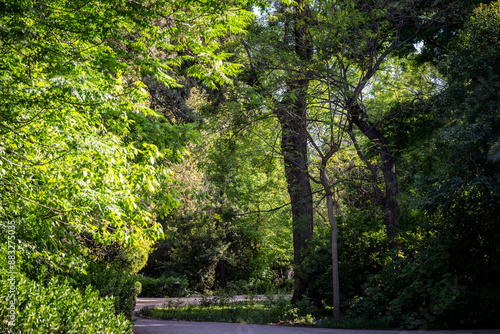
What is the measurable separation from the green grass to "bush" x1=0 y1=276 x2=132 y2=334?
5.24m

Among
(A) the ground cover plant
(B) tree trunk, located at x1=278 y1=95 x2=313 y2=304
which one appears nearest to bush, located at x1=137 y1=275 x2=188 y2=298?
(A) the ground cover plant

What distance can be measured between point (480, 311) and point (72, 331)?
23.8 ft

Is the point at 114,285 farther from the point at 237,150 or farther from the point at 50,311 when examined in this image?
the point at 237,150

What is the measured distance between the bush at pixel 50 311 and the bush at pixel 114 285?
71.3 inches

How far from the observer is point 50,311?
14.4 feet

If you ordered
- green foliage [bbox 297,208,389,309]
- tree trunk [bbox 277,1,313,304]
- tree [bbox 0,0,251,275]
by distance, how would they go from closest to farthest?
tree [bbox 0,0,251,275], tree trunk [bbox 277,1,313,304], green foliage [bbox 297,208,389,309]

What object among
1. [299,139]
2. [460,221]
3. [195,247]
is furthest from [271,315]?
[195,247]

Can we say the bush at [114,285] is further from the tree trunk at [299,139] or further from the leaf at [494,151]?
the leaf at [494,151]

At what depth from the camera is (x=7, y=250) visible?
5.37m

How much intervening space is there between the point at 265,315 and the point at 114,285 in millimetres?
4853

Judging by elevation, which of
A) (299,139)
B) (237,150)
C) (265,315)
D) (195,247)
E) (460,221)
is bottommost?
(265,315)

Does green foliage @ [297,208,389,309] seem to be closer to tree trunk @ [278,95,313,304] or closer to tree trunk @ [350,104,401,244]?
tree trunk @ [350,104,401,244]

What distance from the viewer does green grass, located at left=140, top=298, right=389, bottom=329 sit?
28.5ft

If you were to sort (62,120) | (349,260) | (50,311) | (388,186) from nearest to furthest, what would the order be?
(50,311) → (62,120) → (349,260) → (388,186)
